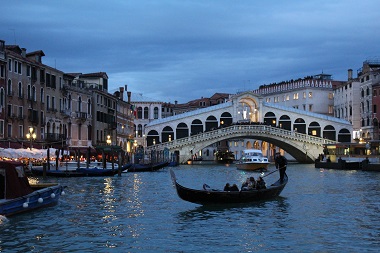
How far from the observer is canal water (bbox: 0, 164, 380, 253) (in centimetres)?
1114

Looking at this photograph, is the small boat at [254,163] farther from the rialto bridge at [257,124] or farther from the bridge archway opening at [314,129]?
the bridge archway opening at [314,129]

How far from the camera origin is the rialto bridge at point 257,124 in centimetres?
5166

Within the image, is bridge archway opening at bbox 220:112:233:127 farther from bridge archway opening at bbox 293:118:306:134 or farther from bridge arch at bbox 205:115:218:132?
bridge archway opening at bbox 293:118:306:134

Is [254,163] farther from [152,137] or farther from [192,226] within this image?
[192,226]

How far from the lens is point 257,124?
51.5m

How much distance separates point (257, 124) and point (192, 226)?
38.6 metres

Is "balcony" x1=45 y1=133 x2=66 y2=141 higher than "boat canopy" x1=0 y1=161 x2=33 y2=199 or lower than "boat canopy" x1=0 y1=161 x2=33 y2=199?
higher

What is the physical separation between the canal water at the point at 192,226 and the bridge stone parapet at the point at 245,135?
30918 millimetres

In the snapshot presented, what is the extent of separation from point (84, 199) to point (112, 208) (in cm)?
241

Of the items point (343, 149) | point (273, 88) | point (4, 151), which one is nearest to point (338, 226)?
point (4, 151)

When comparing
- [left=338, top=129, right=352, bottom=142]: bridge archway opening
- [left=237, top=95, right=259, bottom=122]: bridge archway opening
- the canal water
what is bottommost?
the canal water

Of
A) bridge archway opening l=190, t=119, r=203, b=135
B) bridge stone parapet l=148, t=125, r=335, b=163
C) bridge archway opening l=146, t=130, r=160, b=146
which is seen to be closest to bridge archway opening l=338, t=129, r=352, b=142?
bridge stone parapet l=148, t=125, r=335, b=163

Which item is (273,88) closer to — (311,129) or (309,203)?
(311,129)

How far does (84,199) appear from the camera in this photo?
18.7 m
